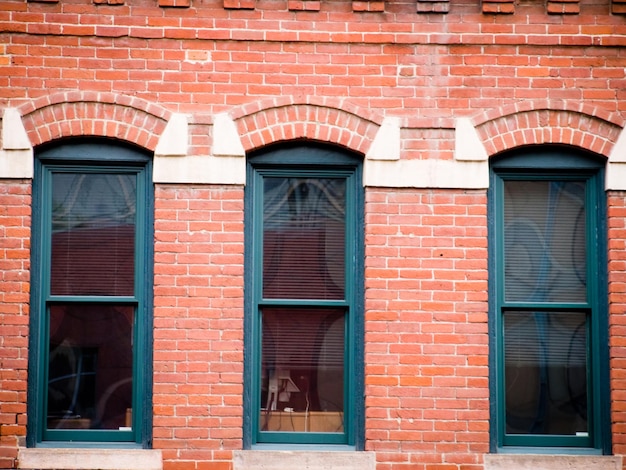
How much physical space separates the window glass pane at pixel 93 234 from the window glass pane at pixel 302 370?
131cm

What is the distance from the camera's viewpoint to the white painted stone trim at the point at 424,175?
7594 mm

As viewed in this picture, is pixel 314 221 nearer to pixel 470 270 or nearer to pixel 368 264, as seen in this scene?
pixel 368 264

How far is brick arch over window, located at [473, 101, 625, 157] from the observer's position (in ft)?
24.9

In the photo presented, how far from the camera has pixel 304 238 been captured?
779cm

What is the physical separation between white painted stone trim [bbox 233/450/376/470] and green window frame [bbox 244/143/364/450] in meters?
0.19

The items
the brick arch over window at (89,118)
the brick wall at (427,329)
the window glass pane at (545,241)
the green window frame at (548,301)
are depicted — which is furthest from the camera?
the window glass pane at (545,241)

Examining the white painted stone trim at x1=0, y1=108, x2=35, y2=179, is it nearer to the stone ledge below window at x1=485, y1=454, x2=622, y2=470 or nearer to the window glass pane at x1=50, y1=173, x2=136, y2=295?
the window glass pane at x1=50, y1=173, x2=136, y2=295

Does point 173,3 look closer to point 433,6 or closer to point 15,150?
point 15,150

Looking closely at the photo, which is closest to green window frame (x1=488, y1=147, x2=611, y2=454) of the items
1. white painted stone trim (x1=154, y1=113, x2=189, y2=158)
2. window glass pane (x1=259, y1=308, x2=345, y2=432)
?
window glass pane (x1=259, y1=308, x2=345, y2=432)

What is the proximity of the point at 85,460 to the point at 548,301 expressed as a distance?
4.07 metres

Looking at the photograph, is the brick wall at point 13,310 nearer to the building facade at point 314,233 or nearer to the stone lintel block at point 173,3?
the building facade at point 314,233

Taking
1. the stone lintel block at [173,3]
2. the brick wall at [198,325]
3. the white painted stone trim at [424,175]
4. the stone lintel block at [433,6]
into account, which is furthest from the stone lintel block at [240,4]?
the white painted stone trim at [424,175]

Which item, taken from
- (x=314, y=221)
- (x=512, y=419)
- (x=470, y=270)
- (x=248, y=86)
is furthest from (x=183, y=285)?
(x=512, y=419)

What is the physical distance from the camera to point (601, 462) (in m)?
7.39
